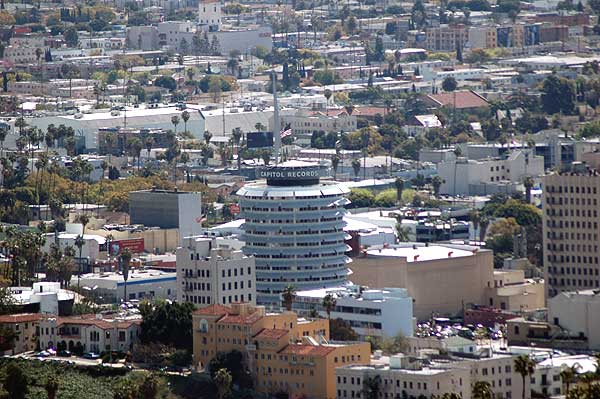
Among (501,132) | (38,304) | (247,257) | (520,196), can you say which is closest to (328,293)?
(247,257)

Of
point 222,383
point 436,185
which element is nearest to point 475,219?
point 436,185

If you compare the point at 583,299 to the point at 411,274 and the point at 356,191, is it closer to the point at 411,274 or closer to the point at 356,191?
the point at 411,274

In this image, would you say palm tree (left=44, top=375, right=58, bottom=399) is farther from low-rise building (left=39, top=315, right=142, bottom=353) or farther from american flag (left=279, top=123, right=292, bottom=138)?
american flag (left=279, top=123, right=292, bottom=138)

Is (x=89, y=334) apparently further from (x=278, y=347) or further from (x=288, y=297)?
(x=278, y=347)

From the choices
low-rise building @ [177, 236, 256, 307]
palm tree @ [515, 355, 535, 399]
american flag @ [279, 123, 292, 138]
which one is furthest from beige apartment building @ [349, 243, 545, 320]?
american flag @ [279, 123, 292, 138]

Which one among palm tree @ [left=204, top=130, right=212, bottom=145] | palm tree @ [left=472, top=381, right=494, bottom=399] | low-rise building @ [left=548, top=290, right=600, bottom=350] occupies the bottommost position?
palm tree @ [left=204, top=130, right=212, bottom=145]
